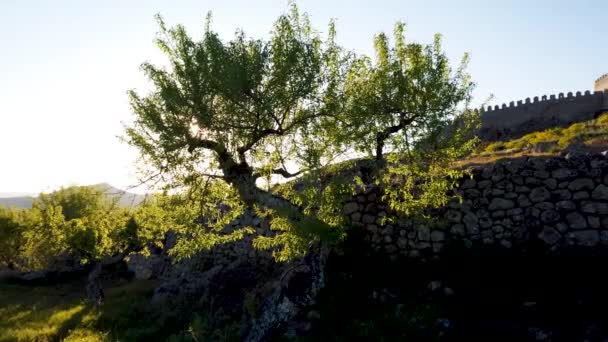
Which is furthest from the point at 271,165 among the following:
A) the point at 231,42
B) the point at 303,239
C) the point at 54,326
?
the point at 54,326

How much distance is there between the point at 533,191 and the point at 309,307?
754 cm

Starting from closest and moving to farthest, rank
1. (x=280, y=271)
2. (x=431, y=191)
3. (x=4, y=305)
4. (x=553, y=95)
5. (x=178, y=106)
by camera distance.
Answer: (x=178, y=106), (x=431, y=191), (x=280, y=271), (x=4, y=305), (x=553, y=95)

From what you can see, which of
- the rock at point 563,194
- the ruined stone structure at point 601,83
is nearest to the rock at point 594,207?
the rock at point 563,194

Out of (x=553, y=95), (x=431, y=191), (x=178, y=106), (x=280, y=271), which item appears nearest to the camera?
(x=178, y=106)

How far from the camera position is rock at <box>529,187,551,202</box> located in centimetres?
1325

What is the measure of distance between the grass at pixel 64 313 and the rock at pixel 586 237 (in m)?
14.7

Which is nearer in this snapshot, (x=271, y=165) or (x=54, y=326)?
(x=271, y=165)

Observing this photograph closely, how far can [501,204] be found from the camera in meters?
13.7

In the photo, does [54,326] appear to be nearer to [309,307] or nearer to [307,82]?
[309,307]

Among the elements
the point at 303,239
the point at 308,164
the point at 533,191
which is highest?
the point at 308,164

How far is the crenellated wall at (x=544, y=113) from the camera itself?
46844 millimetres

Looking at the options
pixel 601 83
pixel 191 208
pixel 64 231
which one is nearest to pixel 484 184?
pixel 191 208

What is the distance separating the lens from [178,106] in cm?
1220

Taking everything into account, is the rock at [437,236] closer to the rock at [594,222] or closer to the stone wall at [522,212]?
the stone wall at [522,212]
